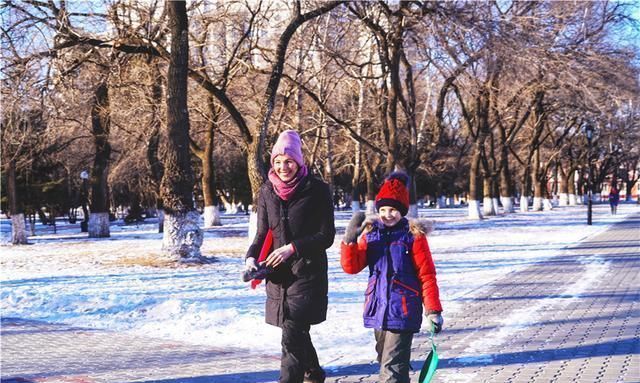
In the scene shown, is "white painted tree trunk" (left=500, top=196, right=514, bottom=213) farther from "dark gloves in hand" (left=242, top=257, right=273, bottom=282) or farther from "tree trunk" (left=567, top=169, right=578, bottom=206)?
"dark gloves in hand" (left=242, top=257, right=273, bottom=282)

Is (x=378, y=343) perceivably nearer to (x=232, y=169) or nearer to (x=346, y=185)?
(x=232, y=169)

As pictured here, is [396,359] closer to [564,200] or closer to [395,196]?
[395,196]

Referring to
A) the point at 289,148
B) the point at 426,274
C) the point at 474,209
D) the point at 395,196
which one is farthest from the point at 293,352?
the point at 474,209

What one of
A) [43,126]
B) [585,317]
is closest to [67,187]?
[43,126]

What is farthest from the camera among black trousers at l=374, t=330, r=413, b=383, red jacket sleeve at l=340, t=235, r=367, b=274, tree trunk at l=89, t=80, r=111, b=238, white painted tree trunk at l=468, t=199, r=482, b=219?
white painted tree trunk at l=468, t=199, r=482, b=219

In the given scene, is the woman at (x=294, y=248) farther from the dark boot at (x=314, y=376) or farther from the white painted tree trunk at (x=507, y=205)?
the white painted tree trunk at (x=507, y=205)

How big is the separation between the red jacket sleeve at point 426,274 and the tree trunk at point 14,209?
20.1 metres

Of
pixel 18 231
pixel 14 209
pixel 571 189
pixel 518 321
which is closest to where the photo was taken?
pixel 518 321

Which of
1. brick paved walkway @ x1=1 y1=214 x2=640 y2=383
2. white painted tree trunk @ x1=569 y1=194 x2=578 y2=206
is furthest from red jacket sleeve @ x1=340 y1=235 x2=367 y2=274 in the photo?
white painted tree trunk @ x1=569 y1=194 x2=578 y2=206

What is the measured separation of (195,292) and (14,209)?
14559 mm

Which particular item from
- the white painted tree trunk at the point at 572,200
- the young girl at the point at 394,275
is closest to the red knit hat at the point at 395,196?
the young girl at the point at 394,275

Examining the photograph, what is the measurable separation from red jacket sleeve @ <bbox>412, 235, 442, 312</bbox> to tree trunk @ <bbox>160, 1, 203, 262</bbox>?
1044 cm

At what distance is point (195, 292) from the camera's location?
10430mm

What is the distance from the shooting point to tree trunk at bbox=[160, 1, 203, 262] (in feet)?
47.2
